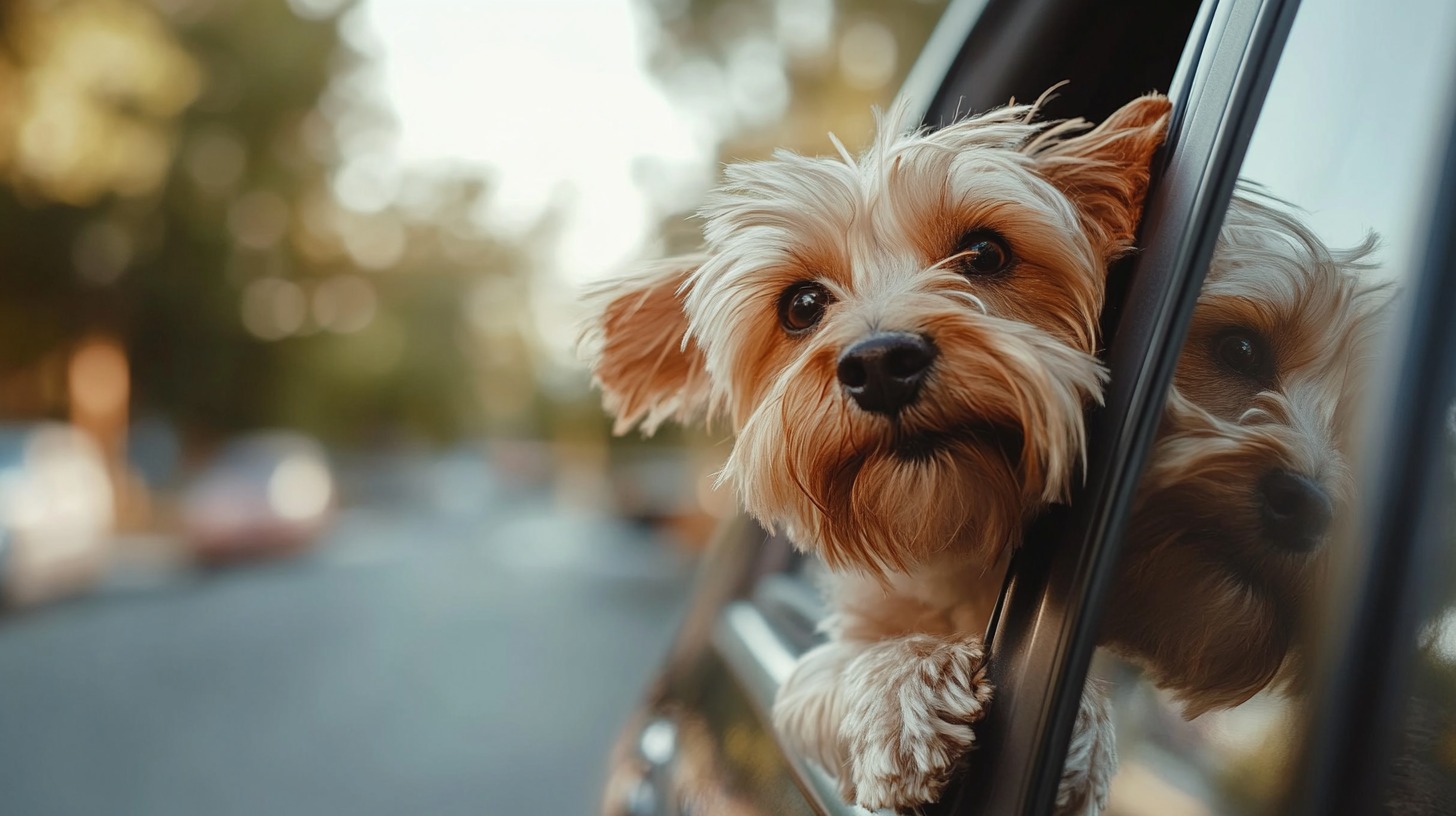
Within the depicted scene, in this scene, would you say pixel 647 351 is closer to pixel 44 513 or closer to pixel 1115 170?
pixel 1115 170

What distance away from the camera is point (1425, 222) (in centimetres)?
98

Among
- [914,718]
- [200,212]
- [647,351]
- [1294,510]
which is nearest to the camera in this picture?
[1294,510]

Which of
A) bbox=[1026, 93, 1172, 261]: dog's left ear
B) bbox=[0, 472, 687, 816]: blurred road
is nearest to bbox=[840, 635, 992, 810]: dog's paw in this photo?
bbox=[1026, 93, 1172, 261]: dog's left ear

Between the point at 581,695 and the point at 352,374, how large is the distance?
23.4m

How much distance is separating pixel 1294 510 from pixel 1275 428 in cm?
8

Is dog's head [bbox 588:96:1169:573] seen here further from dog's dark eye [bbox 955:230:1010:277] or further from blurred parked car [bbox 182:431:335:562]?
blurred parked car [bbox 182:431:335:562]

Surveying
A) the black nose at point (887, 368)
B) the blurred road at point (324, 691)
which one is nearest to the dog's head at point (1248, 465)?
the black nose at point (887, 368)

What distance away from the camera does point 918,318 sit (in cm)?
132

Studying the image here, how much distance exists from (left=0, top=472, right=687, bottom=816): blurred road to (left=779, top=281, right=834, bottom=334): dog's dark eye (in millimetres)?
5087

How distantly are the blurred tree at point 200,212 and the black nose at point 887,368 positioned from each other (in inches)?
444

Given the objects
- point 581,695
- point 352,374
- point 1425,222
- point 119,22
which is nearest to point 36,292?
point 119,22

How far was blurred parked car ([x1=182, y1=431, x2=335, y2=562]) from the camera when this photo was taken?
57.1ft

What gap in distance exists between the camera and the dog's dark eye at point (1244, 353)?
3.59 feet

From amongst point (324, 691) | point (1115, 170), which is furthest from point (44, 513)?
point (1115, 170)
